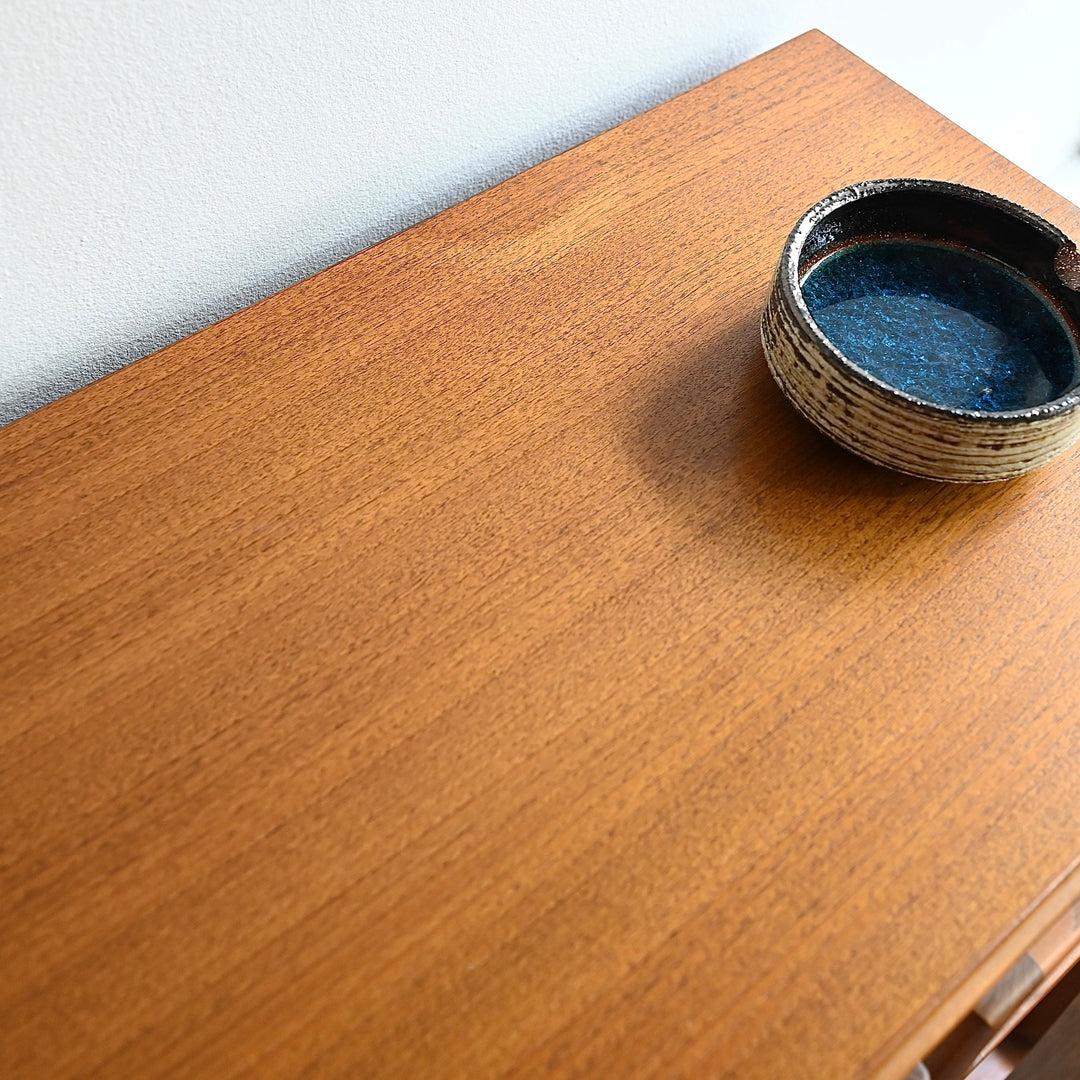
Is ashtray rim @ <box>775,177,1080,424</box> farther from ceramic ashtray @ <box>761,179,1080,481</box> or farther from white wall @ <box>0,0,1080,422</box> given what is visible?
white wall @ <box>0,0,1080,422</box>

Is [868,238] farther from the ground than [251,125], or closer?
closer

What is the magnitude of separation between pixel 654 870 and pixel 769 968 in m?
0.06

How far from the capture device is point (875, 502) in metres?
0.62

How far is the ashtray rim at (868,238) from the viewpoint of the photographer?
21.4 inches

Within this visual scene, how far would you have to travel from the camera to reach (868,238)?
2.21 ft

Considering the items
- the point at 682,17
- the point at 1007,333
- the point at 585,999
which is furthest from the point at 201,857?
the point at 682,17

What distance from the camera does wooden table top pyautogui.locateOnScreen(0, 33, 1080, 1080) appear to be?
459 mm

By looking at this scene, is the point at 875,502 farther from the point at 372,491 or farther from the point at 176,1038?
the point at 176,1038

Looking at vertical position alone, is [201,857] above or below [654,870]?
above

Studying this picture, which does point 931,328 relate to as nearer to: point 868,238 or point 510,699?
point 868,238

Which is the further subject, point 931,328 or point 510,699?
point 931,328

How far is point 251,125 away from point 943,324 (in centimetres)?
44

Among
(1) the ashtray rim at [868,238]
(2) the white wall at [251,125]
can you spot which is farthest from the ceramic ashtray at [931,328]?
(2) the white wall at [251,125]

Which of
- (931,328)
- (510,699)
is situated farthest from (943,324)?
(510,699)
